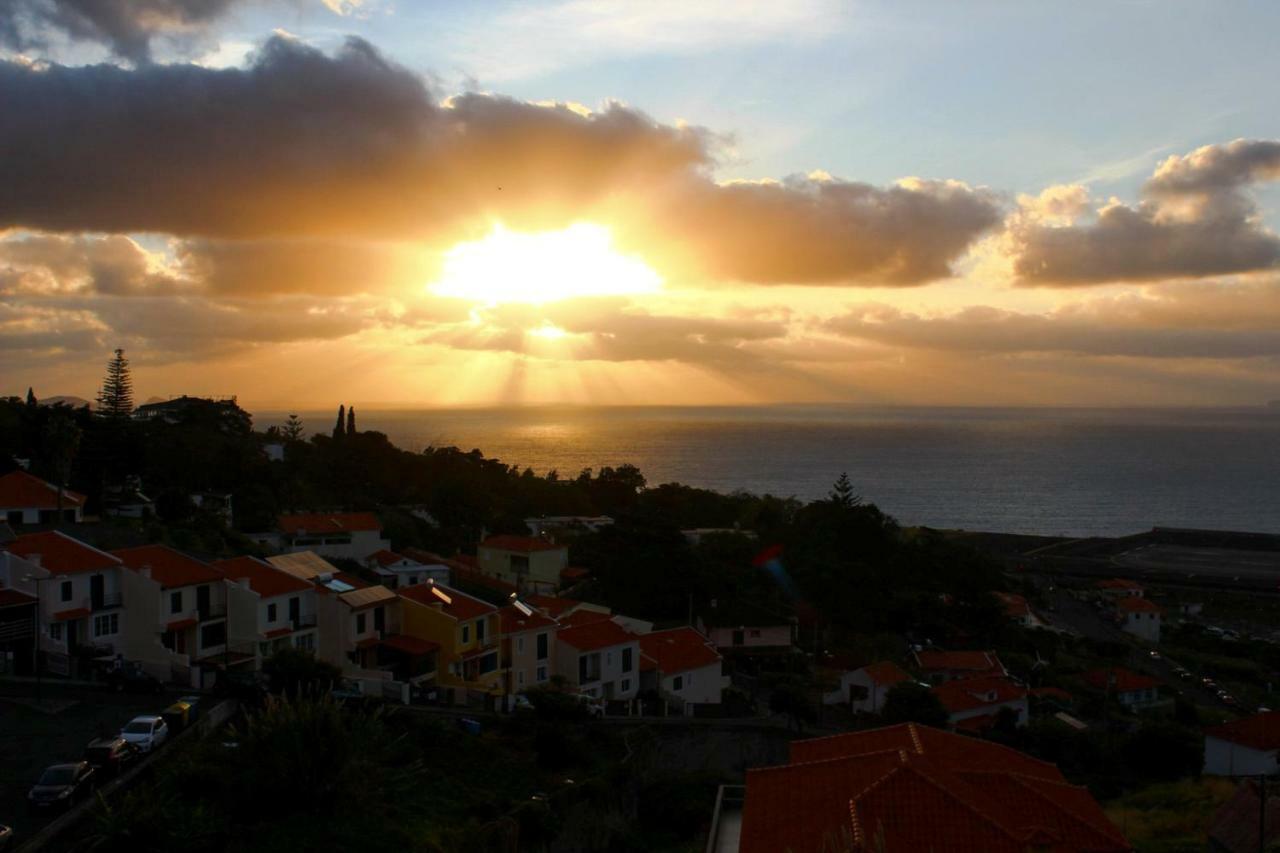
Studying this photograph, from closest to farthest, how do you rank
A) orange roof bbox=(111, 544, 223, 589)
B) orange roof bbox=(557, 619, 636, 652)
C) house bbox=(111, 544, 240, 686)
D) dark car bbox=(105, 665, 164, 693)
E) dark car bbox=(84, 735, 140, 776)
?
dark car bbox=(84, 735, 140, 776) → dark car bbox=(105, 665, 164, 693) → house bbox=(111, 544, 240, 686) → orange roof bbox=(111, 544, 223, 589) → orange roof bbox=(557, 619, 636, 652)

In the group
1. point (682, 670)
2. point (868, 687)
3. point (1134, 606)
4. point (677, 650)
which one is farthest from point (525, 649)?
point (1134, 606)

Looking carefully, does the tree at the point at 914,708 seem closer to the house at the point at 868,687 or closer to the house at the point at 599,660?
the house at the point at 868,687

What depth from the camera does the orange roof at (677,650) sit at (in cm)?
3269

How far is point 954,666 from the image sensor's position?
41031mm

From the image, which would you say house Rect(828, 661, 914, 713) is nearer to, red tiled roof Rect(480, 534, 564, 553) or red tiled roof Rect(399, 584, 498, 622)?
red tiled roof Rect(399, 584, 498, 622)

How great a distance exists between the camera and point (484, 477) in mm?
77375

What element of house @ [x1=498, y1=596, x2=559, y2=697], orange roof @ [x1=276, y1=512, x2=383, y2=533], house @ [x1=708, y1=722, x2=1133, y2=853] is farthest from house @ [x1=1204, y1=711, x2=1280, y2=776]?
orange roof @ [x1=276, y1=512, x2=383, y2=533]

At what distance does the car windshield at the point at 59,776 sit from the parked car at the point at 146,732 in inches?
80.3

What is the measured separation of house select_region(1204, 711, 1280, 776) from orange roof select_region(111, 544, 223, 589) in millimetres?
29092

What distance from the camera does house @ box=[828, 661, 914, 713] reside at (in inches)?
1329

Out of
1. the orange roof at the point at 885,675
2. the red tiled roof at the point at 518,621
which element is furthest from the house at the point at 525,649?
the orange roof at the point at 885,675

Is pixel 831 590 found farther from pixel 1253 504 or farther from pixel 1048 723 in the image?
pixel 1253 504

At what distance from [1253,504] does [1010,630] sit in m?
112

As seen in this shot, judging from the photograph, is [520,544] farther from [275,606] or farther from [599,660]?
[275,606]
